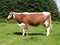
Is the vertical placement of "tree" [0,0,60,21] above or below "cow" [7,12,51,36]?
below

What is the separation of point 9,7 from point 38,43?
38779 millimetres

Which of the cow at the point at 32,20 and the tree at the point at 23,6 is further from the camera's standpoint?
the tree at the point at 23,6

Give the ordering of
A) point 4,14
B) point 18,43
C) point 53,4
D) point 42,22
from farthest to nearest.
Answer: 1. point 53,4
2. point 4,14
3. point 42,22
4. point 18,43

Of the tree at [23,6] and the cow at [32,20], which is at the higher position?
the cow at [32,20]

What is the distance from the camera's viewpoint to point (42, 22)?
16.1m

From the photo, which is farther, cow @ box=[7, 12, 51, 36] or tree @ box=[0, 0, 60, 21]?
tree @ box=[0, 0, 60, 21]

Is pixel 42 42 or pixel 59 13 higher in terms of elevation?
pixel 42 42

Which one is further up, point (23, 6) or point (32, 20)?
point (32, 20)

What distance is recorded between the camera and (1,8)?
166 ft

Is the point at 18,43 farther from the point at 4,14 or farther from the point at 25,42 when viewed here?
the point at 4,14

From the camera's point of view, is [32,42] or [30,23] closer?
[32,42]

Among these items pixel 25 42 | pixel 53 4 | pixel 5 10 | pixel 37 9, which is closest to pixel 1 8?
pixel 5 10

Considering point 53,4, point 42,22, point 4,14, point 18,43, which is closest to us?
point 18,43

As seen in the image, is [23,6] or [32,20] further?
[23,6]
